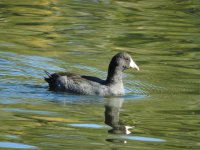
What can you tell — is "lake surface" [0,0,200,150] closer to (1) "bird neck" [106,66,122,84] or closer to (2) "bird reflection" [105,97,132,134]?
(2) "bird reflection" [105,97,132,134]

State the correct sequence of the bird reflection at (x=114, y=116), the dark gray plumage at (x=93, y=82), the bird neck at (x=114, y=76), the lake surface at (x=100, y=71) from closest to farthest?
the lake surface at (x=100, y=71)
the bird reflection at (x=114, y=116)
the dark gray plumage at (x=93, y=82)
the bird neck at (x=114, y=76)

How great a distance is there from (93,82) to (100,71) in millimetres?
2031

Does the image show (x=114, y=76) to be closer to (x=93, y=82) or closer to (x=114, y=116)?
(x=93, y=82)

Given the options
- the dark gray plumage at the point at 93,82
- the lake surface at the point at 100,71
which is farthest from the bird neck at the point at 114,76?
the lake surface at the point at 100,71

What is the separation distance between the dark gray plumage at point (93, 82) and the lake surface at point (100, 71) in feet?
0.68

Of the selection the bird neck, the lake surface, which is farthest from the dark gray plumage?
the lake surface

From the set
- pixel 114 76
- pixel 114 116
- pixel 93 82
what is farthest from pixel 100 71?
pixel 114 116

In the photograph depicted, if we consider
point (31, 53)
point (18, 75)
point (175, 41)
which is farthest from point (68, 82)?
point (175, 41)

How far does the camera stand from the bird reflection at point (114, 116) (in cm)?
1277

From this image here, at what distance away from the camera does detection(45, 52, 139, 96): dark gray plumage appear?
625 inches

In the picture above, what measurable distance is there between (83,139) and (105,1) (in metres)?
15.9

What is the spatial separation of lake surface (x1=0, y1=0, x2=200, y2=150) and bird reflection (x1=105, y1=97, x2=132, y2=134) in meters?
0.02

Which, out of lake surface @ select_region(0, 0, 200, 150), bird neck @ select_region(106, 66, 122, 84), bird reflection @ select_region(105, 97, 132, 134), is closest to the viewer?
lake surface @ select_region(0, 0, 200, 150)

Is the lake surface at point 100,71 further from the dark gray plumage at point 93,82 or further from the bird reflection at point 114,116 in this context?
the dark gray plumage at point 93,82
